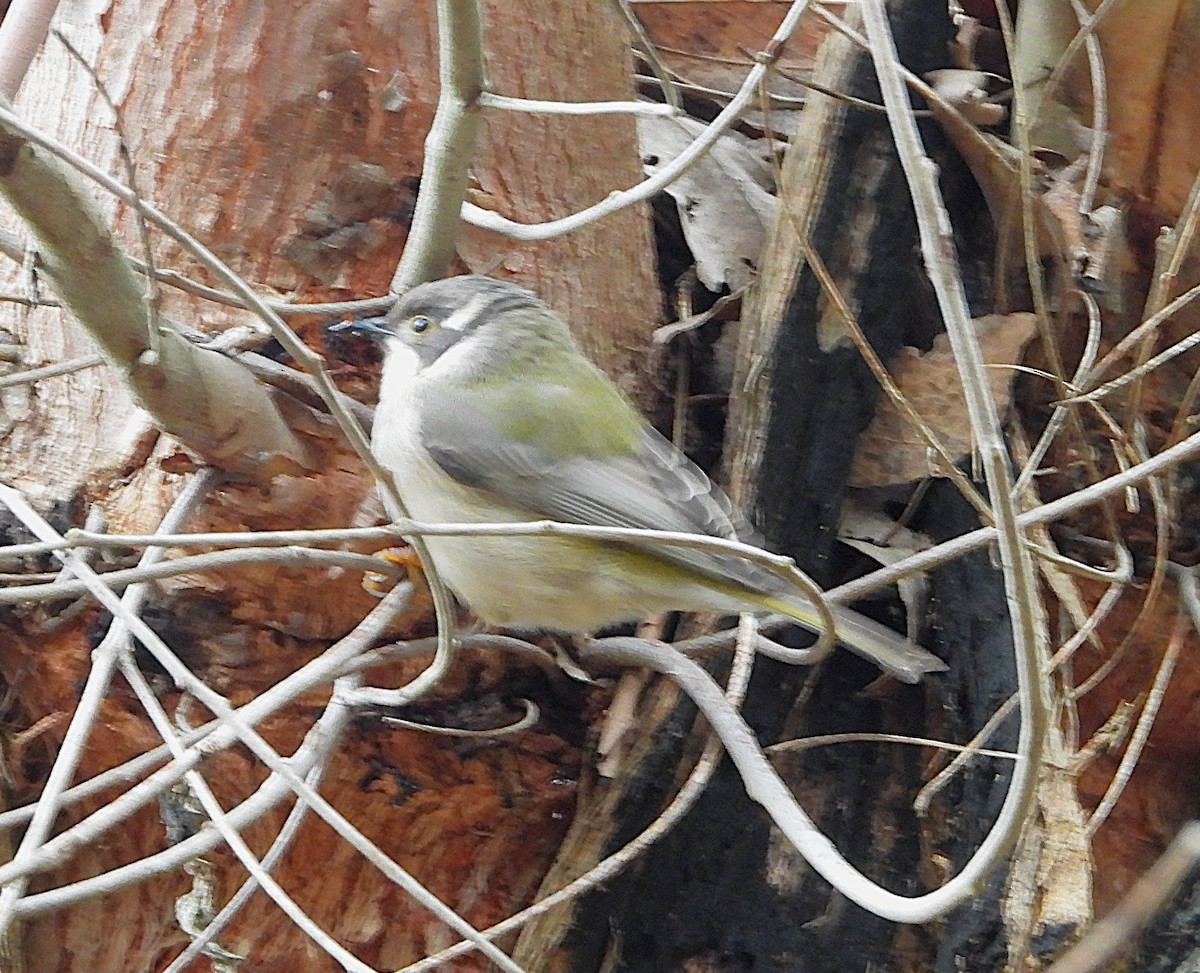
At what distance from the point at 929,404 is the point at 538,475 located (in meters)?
0.76

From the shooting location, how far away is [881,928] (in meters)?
2.23

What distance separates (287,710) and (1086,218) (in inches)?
67.9

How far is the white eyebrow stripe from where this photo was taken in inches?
90.2

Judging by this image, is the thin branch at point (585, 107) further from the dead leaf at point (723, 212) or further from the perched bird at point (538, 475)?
the dead leaf at point (723, 212)

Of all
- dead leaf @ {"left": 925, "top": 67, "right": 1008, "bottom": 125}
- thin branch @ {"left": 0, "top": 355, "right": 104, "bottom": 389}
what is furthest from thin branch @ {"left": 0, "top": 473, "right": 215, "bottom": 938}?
dead leaf @ {"left": 925, "top": 67, "right": 1008, "bottom": 125}

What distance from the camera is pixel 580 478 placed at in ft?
7.65

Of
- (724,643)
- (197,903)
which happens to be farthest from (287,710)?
(724,643)

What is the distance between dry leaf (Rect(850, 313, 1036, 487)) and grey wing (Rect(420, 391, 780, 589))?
0.32 meters

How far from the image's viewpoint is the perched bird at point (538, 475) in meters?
2.19

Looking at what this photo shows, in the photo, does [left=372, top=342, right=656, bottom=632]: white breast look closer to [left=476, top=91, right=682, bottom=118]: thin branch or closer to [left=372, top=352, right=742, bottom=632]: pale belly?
[left=372, top=352, right=742, bottom=632]: pale belly

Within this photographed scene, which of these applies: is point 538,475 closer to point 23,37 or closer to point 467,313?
point 467,313

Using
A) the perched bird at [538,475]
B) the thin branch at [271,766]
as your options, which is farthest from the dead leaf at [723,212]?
the thin branch at [271,766]

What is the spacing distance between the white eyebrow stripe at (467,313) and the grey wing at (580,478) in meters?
0.16

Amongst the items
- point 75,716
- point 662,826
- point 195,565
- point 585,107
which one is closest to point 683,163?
point 585,107
